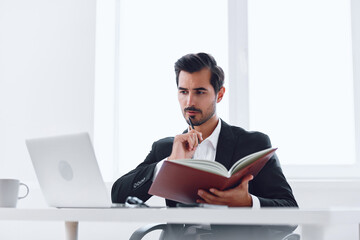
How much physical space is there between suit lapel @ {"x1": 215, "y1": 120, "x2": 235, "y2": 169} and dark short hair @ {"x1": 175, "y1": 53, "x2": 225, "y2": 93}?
0.74ft

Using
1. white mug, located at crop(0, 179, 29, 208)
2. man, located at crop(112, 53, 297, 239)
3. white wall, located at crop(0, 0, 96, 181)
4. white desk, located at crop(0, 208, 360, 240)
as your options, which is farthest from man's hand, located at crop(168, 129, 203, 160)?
white wall, located at crop(0, 0, 96, 181)

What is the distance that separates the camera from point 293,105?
2.98 meters

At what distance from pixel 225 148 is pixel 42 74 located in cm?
160

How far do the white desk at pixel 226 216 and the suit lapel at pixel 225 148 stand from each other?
2.92ft

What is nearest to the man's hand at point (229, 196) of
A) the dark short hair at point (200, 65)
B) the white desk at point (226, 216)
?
the white desk at point (226, 216)

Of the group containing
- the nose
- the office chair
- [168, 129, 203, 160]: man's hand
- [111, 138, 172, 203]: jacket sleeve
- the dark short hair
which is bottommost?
the office chair

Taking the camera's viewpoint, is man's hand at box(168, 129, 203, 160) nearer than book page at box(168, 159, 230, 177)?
No

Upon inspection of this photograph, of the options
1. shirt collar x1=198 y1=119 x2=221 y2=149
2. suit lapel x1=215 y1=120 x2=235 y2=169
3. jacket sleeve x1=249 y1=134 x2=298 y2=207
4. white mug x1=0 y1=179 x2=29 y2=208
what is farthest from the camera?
shirt collar x1=198 y1=119 x2=221 y2=149

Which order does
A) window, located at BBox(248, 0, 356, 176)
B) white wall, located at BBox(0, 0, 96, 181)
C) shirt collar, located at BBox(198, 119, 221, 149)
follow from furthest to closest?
white wall, located at BBox(0, 0, 96, 181)
window, located at BBox(248, 0, 356, 176)
shirt collar, located at BBox(198, 119, 221, 149)

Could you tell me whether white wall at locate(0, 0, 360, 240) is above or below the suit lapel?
above

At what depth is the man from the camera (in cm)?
181

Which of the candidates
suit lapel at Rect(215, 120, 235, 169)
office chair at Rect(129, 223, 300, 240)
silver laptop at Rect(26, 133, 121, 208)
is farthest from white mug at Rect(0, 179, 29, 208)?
suit lapel at Rect(215, 120, 235, 169)

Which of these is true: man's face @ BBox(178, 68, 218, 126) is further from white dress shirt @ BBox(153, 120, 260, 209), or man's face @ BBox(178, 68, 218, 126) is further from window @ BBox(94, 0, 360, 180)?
window @ BBox(94, 0, 360, 180)

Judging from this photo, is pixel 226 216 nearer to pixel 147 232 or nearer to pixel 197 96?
pixel 147 232
